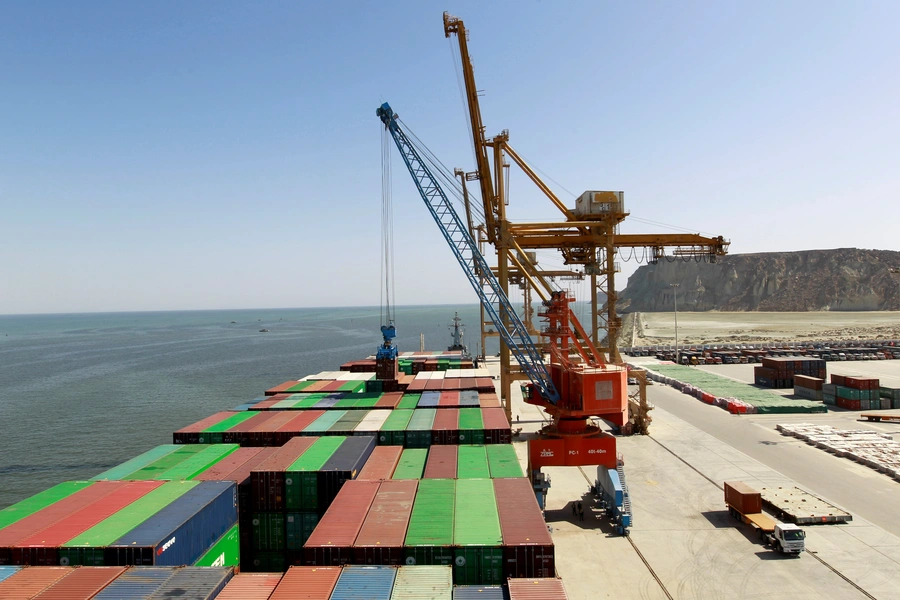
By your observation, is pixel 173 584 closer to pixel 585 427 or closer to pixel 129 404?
pixel 585 427

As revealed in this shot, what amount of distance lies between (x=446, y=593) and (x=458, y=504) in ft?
16.5

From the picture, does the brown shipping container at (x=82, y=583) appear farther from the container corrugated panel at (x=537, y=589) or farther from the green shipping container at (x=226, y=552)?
the container corrugated panel at (x=537, y=589)

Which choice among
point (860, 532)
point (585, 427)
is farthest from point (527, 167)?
point (860, 532)

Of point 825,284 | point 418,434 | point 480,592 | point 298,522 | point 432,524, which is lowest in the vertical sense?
→ point 298,522

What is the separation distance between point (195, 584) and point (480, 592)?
586 cm

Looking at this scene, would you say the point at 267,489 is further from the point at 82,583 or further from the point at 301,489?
the point at 82,583

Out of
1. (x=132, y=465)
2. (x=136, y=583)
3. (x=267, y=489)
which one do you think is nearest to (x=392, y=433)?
(x=267, y=489)

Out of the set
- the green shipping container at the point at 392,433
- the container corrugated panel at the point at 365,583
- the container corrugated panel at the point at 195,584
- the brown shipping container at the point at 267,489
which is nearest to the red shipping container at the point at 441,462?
the green shipping container at the point at 392,433

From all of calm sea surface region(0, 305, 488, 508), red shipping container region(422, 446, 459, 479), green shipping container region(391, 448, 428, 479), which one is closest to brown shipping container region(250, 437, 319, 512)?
green shipping container region(391, 448, 428, 479)

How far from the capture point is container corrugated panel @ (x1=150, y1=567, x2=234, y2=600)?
10.9 meters

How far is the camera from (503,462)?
2102cm

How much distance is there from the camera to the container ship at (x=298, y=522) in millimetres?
11672

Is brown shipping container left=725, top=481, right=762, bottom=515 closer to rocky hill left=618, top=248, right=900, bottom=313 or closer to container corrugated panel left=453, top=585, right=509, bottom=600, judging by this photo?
container corrugated panel left=453, top=585, right=509, bottom=600

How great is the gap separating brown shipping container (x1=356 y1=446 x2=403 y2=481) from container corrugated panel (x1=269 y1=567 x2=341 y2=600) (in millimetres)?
6699
